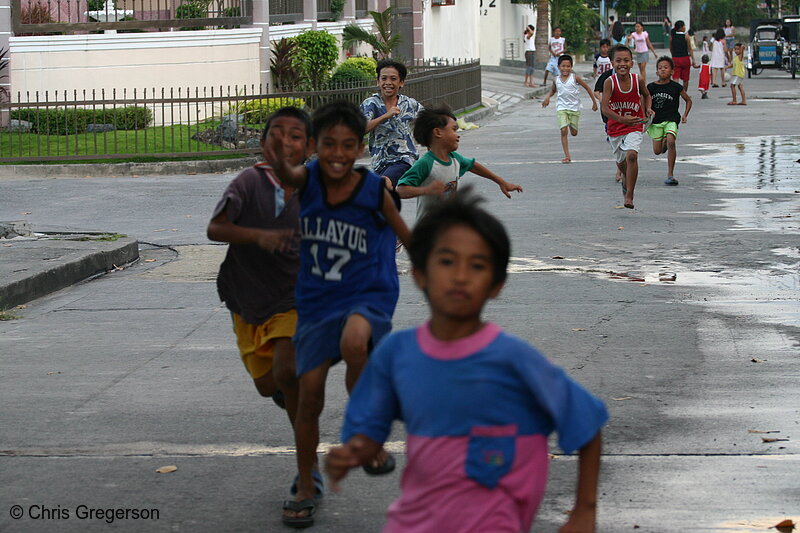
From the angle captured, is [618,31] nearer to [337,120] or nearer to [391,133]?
Answer: [391,133]

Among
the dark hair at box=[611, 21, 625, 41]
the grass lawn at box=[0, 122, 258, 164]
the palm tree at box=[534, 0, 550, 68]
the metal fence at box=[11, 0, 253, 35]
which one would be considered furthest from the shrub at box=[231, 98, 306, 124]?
the palm tree at box=[534, 0, 550, 68]

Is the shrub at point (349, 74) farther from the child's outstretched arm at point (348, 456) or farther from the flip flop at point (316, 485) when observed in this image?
the child's outstretched arm at point (348, 456)

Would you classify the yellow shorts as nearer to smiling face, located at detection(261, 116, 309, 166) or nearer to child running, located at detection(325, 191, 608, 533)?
smiling face, located at detection(261, 116, 309, 166)

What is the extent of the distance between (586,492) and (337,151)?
6.23ft

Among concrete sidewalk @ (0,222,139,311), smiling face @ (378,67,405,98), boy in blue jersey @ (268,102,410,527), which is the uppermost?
smiling face @ (378,67,405,98)

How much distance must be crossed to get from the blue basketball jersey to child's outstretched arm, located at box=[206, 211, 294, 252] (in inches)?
4.4

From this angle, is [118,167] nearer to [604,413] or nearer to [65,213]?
[65,213]

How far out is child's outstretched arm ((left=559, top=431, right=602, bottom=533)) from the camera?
3.08 meters

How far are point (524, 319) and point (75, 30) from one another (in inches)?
712

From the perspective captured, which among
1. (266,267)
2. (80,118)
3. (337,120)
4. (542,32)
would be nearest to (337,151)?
(337,120)

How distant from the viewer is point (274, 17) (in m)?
28.4

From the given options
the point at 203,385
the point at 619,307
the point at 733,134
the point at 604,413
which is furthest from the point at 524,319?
the point at 733,134

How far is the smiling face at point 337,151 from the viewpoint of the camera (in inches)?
180

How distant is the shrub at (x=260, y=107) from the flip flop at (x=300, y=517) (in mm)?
17017
